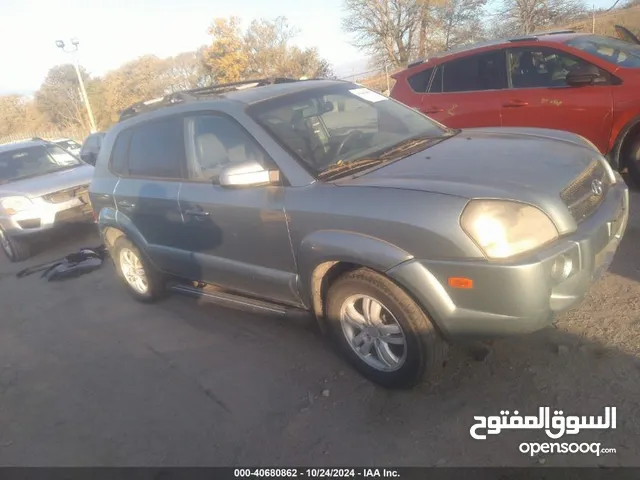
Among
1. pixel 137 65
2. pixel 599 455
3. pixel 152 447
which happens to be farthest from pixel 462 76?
pixel 137 65

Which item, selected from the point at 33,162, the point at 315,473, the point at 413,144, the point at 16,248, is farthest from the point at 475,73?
the point at 33,162

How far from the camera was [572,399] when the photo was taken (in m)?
2.64

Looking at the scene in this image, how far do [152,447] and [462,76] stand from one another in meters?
5.53

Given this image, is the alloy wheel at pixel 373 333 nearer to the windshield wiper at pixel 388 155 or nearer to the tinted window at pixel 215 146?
the windshield wiper at pixel 388 155

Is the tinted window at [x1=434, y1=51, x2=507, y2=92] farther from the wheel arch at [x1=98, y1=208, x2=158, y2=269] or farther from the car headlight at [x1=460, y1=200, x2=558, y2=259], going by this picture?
the wheel arch at [x1=98, y1=208, x2=158, y2=269]

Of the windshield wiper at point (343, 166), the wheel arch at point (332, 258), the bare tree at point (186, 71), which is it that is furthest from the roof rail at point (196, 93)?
the bare tree at point (186, 71)

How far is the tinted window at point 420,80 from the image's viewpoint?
6687mm

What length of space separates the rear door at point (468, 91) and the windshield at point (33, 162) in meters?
6.20

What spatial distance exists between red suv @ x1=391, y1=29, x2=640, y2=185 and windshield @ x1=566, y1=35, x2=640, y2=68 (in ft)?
0.03

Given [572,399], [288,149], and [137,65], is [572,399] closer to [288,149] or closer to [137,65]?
[288,149]

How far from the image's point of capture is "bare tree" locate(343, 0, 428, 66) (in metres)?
29.4

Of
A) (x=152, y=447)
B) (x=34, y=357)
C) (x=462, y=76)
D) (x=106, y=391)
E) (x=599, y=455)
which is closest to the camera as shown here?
(x=599, y=455)

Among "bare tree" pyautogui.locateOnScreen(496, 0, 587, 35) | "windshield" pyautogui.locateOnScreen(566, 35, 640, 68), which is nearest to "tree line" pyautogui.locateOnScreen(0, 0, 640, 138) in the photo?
"bare tree" pyautogui.locateOnScreen(496, 0, 587, 35)

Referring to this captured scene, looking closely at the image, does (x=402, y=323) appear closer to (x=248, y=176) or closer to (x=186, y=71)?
(x=248, y=176)
